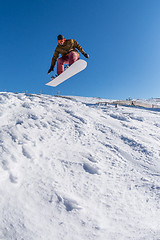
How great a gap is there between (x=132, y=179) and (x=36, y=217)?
5.80 ft

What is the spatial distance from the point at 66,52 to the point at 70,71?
30.4 inches

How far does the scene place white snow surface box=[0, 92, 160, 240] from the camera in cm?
177

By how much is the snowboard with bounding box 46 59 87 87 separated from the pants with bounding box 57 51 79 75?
0.17 metres

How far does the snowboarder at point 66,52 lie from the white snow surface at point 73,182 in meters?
3.17

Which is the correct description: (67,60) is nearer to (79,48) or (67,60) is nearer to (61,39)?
(79,48)

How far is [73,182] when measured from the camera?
244cm

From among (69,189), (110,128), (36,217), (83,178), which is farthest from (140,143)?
(36,217)

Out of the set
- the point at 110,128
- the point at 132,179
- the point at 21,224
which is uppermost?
the point at 110,128

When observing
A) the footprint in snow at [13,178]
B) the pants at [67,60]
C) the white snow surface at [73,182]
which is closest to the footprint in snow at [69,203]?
the white snow surface at [73,182]

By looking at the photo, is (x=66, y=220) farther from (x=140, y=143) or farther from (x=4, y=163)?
(x=140, y=143)

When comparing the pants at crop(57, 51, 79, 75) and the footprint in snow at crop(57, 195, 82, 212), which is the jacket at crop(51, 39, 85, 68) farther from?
the footprint in snow at crop(57, 195, 82, 212)

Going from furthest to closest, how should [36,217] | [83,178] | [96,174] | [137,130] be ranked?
[137,130], [96,174], [83,178], [36,217]

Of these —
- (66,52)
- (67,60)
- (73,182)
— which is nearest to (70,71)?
(67,60)

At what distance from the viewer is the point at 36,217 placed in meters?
1.80
